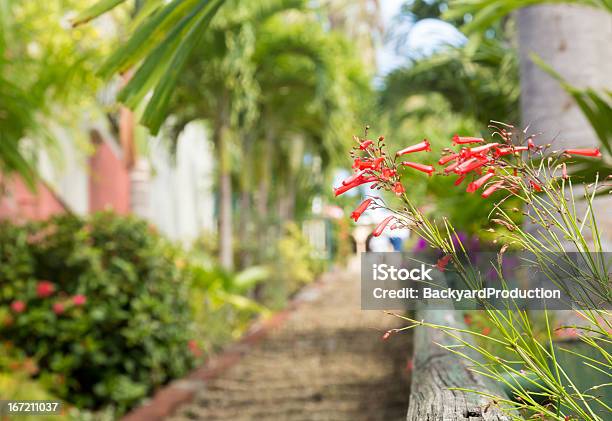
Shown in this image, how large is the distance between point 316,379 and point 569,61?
312cm

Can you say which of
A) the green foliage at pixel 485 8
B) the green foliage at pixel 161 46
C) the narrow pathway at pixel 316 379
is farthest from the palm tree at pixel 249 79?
the green foliage at pixel 161 46

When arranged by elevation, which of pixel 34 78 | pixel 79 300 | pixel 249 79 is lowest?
pixel 79 300

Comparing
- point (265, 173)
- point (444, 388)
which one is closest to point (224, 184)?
point (265, 173)

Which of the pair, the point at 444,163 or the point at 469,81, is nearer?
the point at 444,163

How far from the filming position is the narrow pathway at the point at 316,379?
4.31m

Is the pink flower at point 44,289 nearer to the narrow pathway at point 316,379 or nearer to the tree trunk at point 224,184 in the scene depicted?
the narrow pathway at point 316,379

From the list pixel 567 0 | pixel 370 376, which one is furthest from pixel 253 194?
pixel 567 0

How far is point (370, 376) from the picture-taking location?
514 centimetres

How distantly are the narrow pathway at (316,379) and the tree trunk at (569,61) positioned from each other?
111cm

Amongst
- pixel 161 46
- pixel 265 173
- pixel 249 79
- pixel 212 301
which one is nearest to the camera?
pixel 161 46

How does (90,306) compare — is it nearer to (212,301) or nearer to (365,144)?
(212,301)

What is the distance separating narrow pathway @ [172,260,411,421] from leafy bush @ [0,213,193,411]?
0.45 metres

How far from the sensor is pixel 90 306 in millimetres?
4773

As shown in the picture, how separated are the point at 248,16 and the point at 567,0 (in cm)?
538
